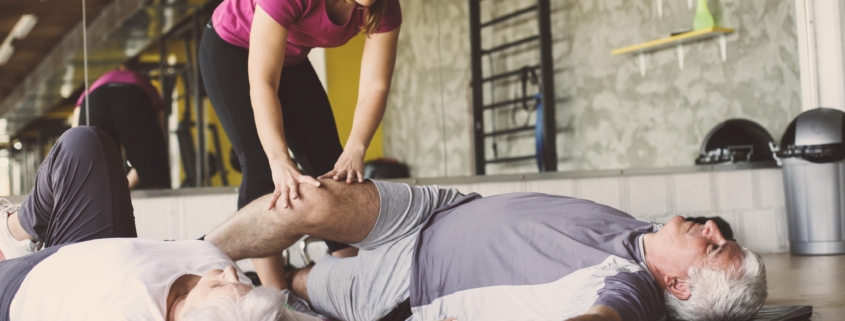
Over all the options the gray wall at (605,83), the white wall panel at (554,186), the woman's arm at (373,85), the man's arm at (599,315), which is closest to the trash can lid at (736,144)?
the gray wall at (605,83)

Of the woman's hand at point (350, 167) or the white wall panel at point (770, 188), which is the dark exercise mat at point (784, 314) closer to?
the woman's hand at point (350, 167)

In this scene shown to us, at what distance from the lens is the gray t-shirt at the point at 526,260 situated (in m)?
1.43

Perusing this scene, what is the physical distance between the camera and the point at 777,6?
155 inches

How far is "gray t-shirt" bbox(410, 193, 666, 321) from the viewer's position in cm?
143

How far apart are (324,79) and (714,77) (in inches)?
86.1

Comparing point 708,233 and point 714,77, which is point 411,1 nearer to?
point 714,77

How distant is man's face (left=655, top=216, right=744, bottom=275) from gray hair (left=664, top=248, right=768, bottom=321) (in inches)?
0.5

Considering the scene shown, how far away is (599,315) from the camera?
1.17 meters

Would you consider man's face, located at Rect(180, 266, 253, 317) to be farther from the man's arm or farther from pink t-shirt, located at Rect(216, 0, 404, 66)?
pink t-shirt, located at Rect(216, 0, 404, 66)

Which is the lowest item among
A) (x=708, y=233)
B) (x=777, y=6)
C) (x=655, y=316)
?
(x=655, y=316)

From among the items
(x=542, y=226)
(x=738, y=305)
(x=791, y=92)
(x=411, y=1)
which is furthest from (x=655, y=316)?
(x=411, y=1)

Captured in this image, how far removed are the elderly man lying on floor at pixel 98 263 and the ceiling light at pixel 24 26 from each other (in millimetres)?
1574

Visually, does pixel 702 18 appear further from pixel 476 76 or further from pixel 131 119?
pixel 131 119

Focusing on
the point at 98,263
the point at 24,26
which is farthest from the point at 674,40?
the point at 98,263
